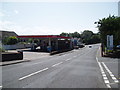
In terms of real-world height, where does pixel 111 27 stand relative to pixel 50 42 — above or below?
above

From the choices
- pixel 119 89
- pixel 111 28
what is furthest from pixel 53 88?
pixel 111 28

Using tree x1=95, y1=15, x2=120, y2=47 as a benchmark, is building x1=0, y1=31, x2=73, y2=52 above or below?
below

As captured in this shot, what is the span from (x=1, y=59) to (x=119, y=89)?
1648 centimetres

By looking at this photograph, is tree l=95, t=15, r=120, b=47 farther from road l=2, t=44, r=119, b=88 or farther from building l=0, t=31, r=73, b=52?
road l=2, t=44, r=119, b=88

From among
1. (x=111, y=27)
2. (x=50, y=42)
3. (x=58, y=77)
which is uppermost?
(x=111, y=27)

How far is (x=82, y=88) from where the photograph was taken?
757 centimetres

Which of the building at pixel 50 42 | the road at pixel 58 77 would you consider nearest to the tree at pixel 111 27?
the building at pixel 50 42

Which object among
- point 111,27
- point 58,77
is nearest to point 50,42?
point 111,27

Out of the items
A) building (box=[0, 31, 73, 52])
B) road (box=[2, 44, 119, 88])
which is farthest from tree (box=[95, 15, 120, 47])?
road (box=[2, 44, 119, 88])

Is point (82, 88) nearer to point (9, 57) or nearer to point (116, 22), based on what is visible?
point (9, 57)

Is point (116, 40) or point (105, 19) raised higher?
point (105, 19)

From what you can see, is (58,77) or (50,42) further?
(50,42)

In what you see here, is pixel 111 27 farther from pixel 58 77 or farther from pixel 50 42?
pixel 58 77

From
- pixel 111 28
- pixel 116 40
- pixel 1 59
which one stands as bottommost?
pixel 1 59
